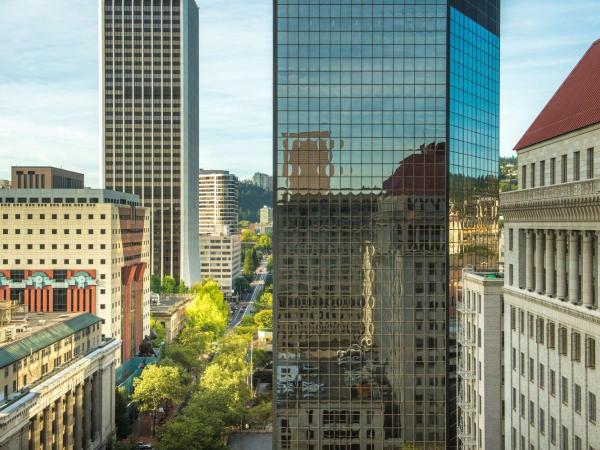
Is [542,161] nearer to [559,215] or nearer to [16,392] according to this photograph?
[559,215]

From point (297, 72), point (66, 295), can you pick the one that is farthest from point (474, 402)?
point (66, 295)

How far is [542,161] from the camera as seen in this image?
164 feet

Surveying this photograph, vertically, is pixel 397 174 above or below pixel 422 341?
above

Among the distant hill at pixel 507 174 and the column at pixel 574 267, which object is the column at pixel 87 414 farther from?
the column at pixel 574 267

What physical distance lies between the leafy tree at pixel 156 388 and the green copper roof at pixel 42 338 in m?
13.5

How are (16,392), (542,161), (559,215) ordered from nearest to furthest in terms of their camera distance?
(559,215), (542,161), (16,392)

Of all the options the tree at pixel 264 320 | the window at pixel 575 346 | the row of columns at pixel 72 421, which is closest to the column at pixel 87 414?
the row of columns at pixel 72 421

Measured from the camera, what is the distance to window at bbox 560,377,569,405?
4512 centimetres

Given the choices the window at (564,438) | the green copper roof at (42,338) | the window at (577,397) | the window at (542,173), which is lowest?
the green copper roof at (42,338)

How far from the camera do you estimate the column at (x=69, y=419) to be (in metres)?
94.5

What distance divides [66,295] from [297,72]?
7814 cm

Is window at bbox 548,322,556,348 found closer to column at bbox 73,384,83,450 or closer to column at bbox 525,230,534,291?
column at bbox 525,230,534,291

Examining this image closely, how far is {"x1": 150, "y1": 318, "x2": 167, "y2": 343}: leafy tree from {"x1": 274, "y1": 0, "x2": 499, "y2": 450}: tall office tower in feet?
322

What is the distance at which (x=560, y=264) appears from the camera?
45.8 meters
